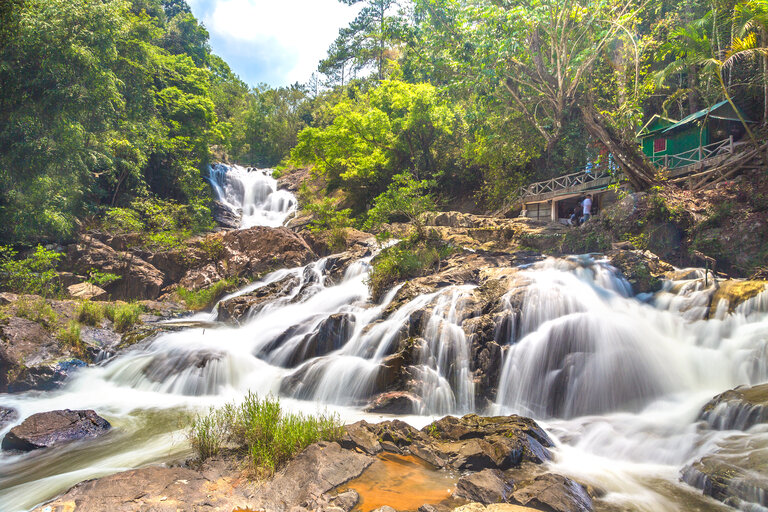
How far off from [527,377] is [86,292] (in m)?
15.9

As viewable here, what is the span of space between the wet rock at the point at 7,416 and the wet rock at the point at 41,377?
1.13 meters

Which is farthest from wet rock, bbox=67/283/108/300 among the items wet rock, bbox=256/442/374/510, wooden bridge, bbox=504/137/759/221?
wooden bridge, bbox=504/137/759/221

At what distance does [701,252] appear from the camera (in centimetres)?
1218

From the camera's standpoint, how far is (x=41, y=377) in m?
8.92

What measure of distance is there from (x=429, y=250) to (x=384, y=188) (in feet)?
39.3

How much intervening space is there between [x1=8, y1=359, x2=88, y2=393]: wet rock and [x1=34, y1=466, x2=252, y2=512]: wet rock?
685cm

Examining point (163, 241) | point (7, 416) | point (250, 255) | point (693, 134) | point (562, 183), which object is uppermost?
point (693, 134)

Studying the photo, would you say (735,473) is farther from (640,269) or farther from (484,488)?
(640,269)

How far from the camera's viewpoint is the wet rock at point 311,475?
12.1ft

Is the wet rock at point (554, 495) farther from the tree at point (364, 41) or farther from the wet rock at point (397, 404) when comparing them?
the tree at point (364, 41)

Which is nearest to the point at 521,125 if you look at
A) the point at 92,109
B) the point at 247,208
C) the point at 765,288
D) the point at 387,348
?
the point at 765,288

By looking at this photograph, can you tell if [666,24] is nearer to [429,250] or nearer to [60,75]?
[429,250]

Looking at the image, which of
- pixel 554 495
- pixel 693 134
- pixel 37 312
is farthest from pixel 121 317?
pixel 693 134

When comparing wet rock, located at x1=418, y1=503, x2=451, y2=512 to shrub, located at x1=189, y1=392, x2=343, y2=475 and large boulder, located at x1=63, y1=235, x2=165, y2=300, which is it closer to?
shrub, located at x1=189, y1=392, x2=343, y2=475
